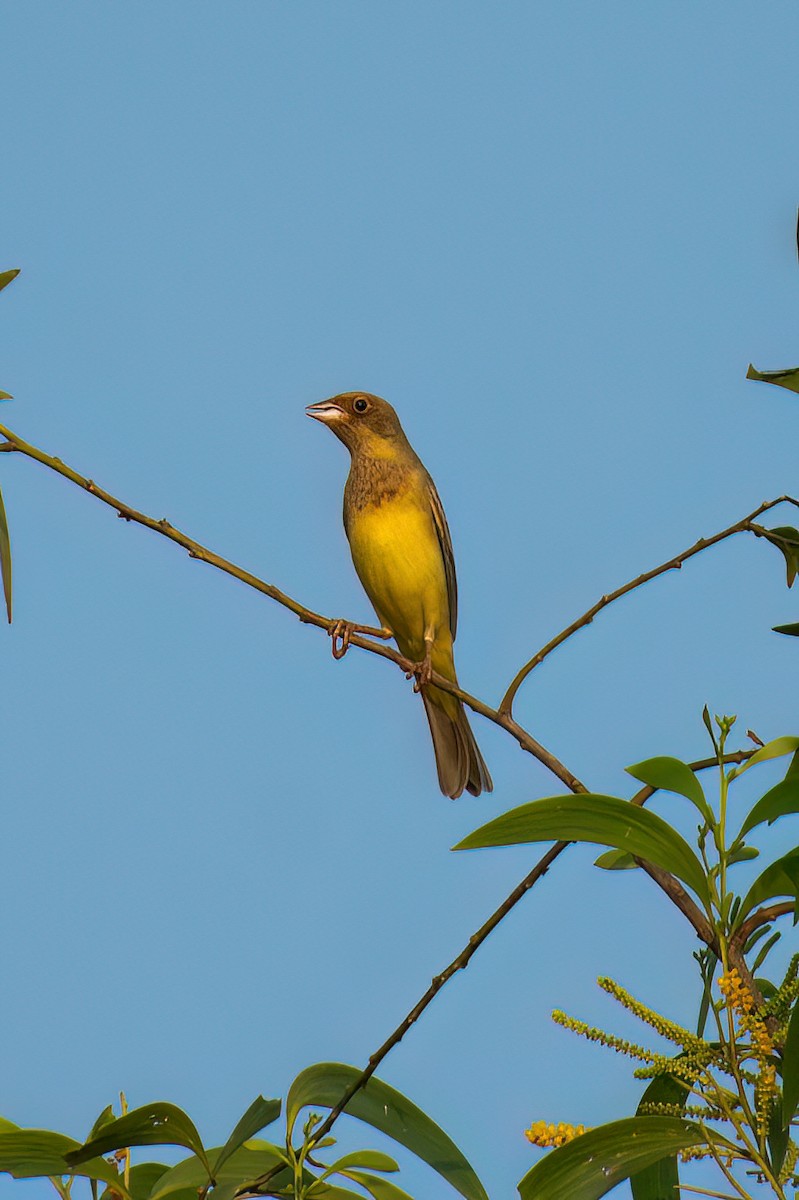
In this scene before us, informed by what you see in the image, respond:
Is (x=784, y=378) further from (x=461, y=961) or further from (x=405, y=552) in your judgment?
(x=405, y=552)

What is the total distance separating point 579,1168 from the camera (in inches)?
84.3

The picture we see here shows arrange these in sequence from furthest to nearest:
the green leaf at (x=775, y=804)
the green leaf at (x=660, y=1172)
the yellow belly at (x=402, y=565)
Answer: the yellow belly at (x=402, y=565) → the green leaf at (x=660, y=1172) → the green leaf at (x=775, y=804)

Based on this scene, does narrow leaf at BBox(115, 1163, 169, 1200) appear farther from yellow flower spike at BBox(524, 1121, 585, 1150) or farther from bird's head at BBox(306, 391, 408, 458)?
bird's head at BBox(306, 391, 408, 458)

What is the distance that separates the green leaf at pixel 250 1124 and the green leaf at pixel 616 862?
2.63ft

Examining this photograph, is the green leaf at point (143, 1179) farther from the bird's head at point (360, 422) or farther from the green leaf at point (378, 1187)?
the bird's head at point (360, 422)

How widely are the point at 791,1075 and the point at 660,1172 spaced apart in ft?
1.44

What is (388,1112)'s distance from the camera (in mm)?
2266

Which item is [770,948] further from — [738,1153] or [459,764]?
[459,764]

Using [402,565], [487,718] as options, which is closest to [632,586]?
[487,718]

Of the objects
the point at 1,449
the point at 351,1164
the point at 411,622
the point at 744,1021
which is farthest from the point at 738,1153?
the point at 411,622

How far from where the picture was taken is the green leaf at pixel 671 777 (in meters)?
2.05

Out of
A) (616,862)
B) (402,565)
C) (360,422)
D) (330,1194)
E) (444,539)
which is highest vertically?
(360,422)

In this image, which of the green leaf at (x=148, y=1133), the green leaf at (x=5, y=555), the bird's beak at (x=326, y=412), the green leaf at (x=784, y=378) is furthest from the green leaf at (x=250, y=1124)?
the bird's beak at (x=326, y=412)

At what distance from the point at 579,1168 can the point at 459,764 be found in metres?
5.01
